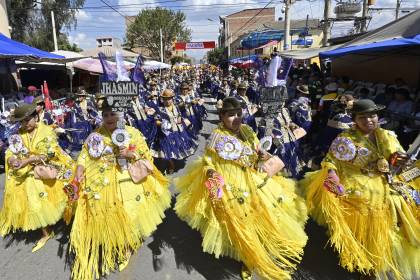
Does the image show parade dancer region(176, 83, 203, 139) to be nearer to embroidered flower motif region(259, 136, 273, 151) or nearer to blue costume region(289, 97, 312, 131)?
blue costume region(289, 97, 312, 131)

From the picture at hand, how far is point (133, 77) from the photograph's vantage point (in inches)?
161

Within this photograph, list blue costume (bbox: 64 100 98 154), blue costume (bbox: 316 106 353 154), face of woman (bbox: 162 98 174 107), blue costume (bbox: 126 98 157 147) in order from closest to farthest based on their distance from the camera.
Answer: blue costume (bbox: 316 106 353 154) < face of woman (bbox: 162 98 174 107) < blue costume (bbox: 126 98 157 147) < blue costume (bbox: 64 100 98 154)

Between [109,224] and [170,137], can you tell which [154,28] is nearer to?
[170,137]

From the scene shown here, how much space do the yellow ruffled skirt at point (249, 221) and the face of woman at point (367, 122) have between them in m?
0.95

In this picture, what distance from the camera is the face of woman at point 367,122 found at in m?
3.22

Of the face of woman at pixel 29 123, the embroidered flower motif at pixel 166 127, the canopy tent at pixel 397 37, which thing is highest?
the canopy tent at pixel 397 37

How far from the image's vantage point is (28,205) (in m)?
3.92

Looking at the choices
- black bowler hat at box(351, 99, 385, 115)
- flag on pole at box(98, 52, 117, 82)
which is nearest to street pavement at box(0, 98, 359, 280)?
black bowler hat at box(351, 99, 385, 115)

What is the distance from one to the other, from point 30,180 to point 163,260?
1750mm

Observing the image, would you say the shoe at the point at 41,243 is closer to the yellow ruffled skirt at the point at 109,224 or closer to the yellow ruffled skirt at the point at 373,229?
the yellow ruffled skirt at the point at 109,224

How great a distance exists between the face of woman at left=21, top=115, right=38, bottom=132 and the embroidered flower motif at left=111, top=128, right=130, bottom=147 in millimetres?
1145

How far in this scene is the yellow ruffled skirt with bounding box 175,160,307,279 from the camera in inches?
120

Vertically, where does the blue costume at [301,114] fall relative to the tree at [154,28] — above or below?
below

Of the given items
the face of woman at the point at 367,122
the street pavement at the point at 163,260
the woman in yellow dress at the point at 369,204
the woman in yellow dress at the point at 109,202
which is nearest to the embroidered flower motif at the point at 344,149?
the woman in yellow dress at the point at 369,204
